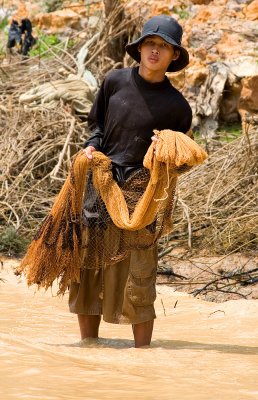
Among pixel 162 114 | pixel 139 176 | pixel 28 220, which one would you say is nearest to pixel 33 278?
pixel 139 176

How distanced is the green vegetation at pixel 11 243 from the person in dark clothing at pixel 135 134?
3298 mm

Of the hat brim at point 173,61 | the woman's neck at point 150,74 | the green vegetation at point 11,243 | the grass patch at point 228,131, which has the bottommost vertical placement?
the green vegetation at point 11,243

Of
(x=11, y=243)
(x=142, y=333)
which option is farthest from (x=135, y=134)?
(x=11, y=243)

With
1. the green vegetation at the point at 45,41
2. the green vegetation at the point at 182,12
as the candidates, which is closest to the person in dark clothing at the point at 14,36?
the green vegetation at the point at 45,41

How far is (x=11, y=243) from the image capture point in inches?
309

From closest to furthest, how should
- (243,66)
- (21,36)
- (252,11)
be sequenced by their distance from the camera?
(243,66) → (252,11) → (21,36)

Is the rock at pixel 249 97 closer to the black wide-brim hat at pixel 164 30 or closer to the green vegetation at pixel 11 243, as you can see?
the green vegetation at pixel 11 243

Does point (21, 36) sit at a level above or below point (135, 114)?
below

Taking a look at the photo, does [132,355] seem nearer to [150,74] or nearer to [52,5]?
[150,74]

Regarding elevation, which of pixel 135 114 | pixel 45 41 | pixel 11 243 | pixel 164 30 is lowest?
pixel 11 243

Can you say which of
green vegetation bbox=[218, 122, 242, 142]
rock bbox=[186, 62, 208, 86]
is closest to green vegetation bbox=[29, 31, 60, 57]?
rock bbox=[186, 62, 208, 86]

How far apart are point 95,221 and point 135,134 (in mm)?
502

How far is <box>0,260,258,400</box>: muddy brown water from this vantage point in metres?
3.44

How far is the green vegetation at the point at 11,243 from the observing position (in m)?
7.81
